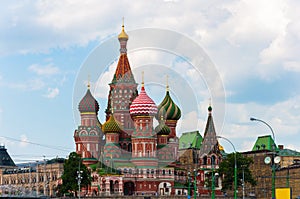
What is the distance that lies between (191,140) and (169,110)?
1405 cm

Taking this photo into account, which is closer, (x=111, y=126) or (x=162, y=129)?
(x=111, y=126)

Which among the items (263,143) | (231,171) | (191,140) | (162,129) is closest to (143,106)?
(162,129)

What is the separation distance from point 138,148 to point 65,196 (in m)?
17.5

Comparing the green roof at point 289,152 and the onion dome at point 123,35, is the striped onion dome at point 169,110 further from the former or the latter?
the green roof at point 289,152

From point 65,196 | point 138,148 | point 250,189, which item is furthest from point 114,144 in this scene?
point 250,189

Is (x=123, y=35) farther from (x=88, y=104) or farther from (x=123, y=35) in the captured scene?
(x=88, y=104)

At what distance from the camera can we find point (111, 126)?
14225 centimetres

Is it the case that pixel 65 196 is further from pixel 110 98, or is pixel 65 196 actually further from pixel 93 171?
pixel 110 98

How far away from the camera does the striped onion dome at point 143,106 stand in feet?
456

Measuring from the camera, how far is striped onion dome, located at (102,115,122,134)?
141875mm

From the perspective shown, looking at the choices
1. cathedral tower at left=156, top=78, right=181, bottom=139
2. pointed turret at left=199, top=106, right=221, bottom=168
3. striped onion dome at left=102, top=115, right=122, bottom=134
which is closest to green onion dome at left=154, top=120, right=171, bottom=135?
cathedral tower at left=156, top=78, right=181, bottom=139

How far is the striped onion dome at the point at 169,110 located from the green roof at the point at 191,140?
35.5 feet

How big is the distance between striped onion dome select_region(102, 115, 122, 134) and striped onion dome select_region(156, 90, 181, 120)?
13631mm

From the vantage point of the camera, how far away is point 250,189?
511ft
